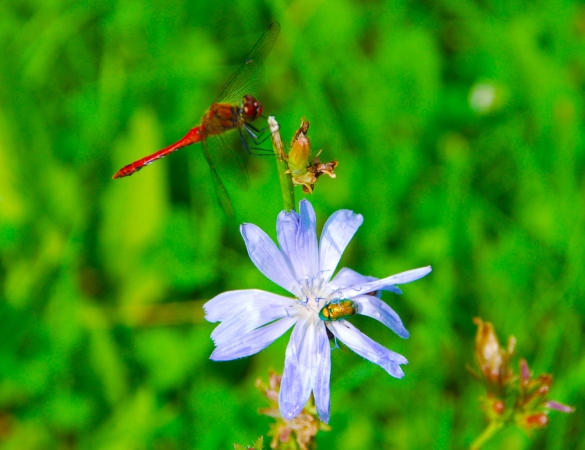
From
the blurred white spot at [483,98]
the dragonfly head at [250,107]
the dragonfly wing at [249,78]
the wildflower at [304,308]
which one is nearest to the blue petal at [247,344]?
the wildflower at [304,308]

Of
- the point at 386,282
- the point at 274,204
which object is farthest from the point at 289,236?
the point at 274,204

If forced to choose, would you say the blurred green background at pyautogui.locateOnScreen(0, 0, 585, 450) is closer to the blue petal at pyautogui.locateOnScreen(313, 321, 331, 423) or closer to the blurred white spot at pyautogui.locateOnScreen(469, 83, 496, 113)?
the blurred white spot at pyautogui.locateOnScreen(469, 83, 496, 113)

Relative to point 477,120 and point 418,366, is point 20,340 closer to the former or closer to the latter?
point 418,366

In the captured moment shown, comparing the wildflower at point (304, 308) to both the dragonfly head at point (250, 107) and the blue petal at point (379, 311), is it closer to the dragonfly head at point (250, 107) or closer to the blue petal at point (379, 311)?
the blue petal at point (379, 311)

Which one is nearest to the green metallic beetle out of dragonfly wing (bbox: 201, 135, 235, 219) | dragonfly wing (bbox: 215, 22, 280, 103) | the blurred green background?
dragonfly wing (bbox: 201, 135, 235, 219)

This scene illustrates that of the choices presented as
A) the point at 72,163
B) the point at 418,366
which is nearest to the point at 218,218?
the point at 72,163

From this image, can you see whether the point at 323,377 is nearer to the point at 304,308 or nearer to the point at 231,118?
the point at 304,308
